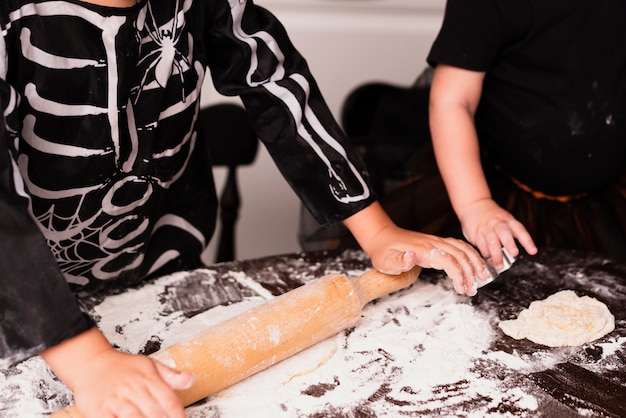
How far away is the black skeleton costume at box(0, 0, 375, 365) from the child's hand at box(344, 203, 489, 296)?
4 centimetres

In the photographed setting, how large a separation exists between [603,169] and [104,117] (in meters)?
0.72

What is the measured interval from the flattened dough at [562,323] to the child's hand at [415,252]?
0.06m

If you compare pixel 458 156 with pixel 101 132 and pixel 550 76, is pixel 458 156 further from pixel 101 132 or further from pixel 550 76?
pixel 101 132

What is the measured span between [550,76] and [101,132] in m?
0.63

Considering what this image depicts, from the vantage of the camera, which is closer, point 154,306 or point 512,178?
point 154,306

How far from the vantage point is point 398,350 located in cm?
74

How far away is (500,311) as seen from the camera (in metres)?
0.82

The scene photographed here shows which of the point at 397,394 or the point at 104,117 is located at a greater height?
the point at 104,117

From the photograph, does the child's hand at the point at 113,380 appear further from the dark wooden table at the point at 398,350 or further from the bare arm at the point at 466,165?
the bare arm at the point at 466,165

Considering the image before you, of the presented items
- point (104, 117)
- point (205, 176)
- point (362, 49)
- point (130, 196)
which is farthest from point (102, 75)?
point (362, 49)

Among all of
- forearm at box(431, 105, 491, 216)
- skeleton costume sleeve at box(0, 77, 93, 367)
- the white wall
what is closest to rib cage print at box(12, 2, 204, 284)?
skeleton costume sleeve at box(0, 77, 93, 367)

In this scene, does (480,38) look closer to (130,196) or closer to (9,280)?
(130,196)

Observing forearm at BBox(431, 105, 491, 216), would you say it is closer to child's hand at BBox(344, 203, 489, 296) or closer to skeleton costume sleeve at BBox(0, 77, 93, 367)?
child's hand at BBox(344, 203, 489, 296)

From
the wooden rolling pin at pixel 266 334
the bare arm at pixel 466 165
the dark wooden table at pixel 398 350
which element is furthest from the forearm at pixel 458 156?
the wooden rolling pin at pixel 266 334
